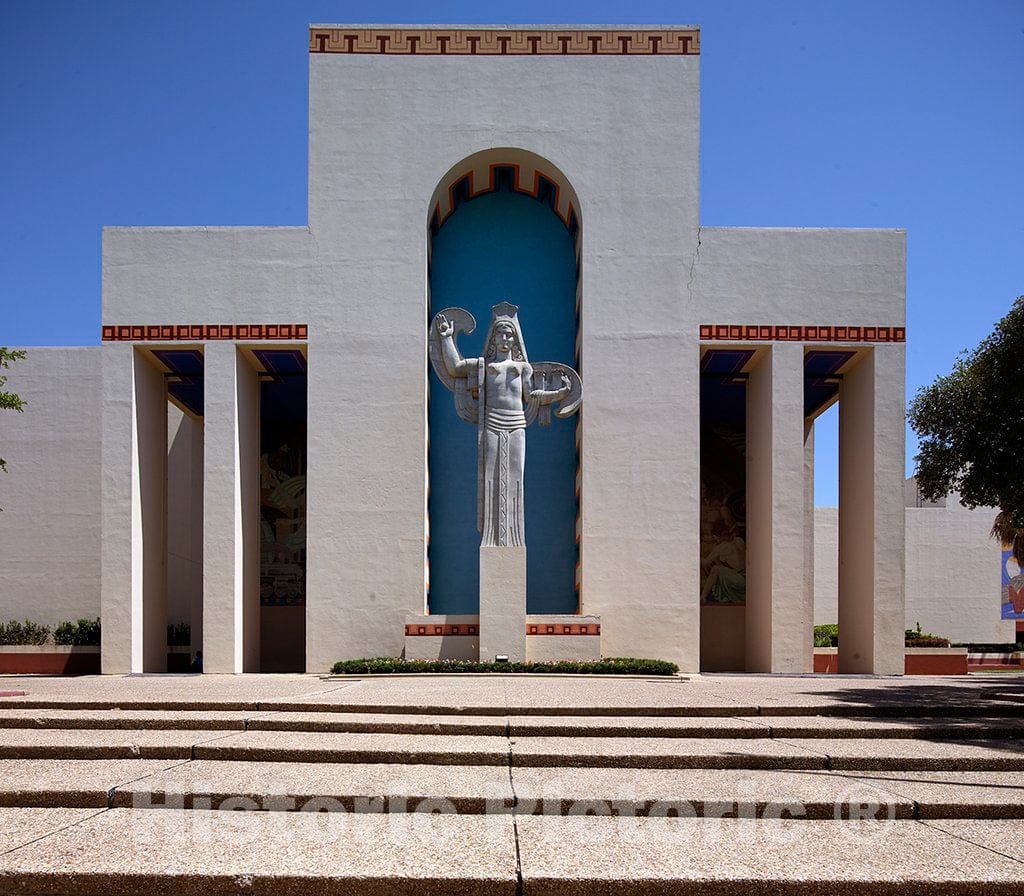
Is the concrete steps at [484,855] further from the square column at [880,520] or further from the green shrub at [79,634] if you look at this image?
the green shrub at [79,634]

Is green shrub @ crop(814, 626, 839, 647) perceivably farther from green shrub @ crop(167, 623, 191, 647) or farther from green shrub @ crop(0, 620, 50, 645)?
green shrub @ crop(0, 620, 50, 645)

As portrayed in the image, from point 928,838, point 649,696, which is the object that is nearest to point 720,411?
point 649,696

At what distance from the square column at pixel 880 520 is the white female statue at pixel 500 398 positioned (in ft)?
17.9

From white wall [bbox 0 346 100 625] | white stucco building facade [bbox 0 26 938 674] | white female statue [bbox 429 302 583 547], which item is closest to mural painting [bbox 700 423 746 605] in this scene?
white stucco building facade [bbox 0 26 938 674]

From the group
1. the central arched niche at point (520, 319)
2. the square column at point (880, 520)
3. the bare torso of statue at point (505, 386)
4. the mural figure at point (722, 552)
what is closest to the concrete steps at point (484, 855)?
the bare torso of statue at point (505, 386)

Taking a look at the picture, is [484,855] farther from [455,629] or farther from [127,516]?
[127,516]

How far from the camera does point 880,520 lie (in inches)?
640

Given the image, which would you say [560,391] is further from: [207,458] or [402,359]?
[207,458]

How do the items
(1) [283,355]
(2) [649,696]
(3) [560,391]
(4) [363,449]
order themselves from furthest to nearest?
(1) [283,355] < (4) [363,449] < (3) [560,391] < (2) [649,696]

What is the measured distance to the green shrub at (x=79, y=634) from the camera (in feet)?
56.9

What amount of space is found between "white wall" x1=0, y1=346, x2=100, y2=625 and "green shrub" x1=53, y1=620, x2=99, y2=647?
158 centimetres

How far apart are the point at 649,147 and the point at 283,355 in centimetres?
762

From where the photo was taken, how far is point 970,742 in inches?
281

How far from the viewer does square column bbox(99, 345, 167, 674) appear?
52.3ft
